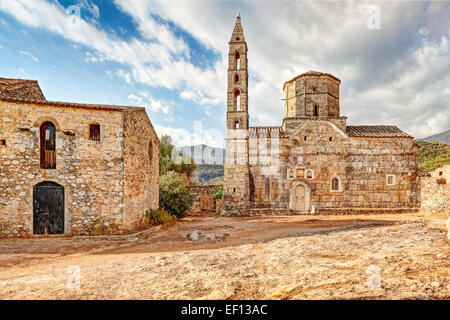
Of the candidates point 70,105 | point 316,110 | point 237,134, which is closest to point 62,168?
point 70,105

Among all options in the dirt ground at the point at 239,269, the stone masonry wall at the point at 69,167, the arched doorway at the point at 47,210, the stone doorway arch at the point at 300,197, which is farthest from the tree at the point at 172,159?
the dirt ground at the point at 239,269

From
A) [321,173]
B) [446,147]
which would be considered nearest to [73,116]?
[321,173]

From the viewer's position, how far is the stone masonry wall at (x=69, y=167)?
9383 mm

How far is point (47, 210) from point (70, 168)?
2029 mm

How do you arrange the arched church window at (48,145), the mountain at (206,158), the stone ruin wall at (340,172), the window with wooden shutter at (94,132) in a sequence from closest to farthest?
the arched church window at (48,145), the window with wooden shutter at (94,132), the stone ruin wall at (340,172), the mountain at (206,158)

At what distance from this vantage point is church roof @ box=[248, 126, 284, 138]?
1934 centimetres

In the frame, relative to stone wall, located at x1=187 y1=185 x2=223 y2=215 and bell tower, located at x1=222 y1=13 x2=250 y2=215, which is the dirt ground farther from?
stone wall, located at x1=187 y1=185 x2=223 y2=215

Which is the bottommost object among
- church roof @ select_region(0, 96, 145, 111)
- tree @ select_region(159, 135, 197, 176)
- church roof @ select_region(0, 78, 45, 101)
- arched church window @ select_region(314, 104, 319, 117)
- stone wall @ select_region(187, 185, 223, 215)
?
stone wall @ select_region(187, 185, 223, 215)

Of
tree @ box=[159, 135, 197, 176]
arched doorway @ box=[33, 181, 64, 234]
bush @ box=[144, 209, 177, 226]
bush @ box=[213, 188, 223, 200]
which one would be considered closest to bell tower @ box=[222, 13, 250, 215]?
bush @ box=[213, 188, 223, 200]

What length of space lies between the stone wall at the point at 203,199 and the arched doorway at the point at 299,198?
293 inches

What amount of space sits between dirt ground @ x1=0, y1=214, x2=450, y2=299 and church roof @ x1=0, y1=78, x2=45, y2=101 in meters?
7.03

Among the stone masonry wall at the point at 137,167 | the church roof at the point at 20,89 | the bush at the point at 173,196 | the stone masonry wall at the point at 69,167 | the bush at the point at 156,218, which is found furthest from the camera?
the bush at the point at 173,196

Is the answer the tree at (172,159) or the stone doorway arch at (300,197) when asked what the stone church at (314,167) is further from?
the tree at (172,159)

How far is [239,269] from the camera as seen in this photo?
5.52m
